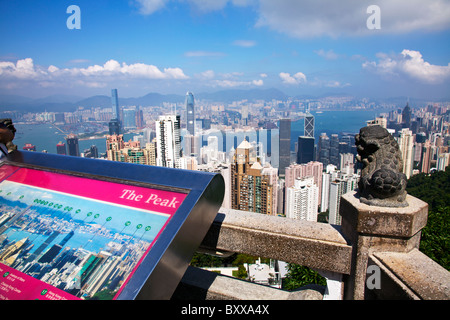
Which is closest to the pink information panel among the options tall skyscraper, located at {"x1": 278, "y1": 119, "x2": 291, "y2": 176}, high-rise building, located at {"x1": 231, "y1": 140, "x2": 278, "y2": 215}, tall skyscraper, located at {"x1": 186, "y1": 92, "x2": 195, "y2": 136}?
high-rise building, located at {"x1": 231, "y1": 140, "x2": 278, "y2": 215}

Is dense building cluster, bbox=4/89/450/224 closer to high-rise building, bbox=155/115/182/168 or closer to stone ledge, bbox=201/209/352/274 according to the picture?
high-rise building, bbox=155/115/182/168

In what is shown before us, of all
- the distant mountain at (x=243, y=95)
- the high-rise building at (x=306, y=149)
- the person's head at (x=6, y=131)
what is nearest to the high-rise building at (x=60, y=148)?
the person's head at (x=6, y=131)

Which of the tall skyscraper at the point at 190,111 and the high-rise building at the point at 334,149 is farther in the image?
the tall skyscraper at the point at 190,111

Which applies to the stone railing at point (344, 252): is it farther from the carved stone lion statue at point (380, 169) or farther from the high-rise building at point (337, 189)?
the high-rise building at point (337, 189)

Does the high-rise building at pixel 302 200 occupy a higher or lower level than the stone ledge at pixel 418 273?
lower

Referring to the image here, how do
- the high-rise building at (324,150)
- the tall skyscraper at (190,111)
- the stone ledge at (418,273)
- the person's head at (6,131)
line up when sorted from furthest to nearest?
the tall skyscraper at (190,111), the high-rise building at (324,150), the person's head at (6,131), the stone ledge at (418,273)

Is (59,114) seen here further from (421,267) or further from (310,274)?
(421,267)
